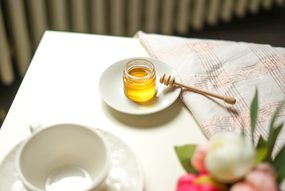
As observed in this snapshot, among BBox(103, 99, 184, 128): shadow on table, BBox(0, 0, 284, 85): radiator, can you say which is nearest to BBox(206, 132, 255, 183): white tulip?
BBox(103, 99, 184, 128): shadow on table

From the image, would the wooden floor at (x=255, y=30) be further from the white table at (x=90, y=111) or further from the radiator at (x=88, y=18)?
the white table at (x=90, y=111)

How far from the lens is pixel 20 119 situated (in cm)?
80

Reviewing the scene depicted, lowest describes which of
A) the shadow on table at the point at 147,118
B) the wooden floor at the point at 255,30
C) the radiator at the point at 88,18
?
the wooden floor at the point at 255,30

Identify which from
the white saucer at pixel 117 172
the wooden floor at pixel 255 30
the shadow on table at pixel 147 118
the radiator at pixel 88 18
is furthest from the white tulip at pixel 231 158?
the wooden floor at pixel 255 30

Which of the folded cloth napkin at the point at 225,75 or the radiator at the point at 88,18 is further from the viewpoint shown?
the radiator at the point at 88,18

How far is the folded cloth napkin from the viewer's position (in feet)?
2.61

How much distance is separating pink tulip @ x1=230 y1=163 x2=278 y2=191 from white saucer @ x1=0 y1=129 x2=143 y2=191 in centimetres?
20

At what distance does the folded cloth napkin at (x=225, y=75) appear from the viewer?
79 cm

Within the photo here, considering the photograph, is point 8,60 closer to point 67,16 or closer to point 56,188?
point 67,16

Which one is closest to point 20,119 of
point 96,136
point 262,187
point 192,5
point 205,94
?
point 96,136

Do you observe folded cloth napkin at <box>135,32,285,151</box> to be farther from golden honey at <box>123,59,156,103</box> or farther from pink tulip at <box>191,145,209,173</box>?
pink tulip at <box>191,145,209,173</box>

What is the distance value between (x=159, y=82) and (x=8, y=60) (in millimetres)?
894

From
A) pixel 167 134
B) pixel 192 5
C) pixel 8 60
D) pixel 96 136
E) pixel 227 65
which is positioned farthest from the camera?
pixel 192 5

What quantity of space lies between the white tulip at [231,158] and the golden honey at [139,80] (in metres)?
0.33
